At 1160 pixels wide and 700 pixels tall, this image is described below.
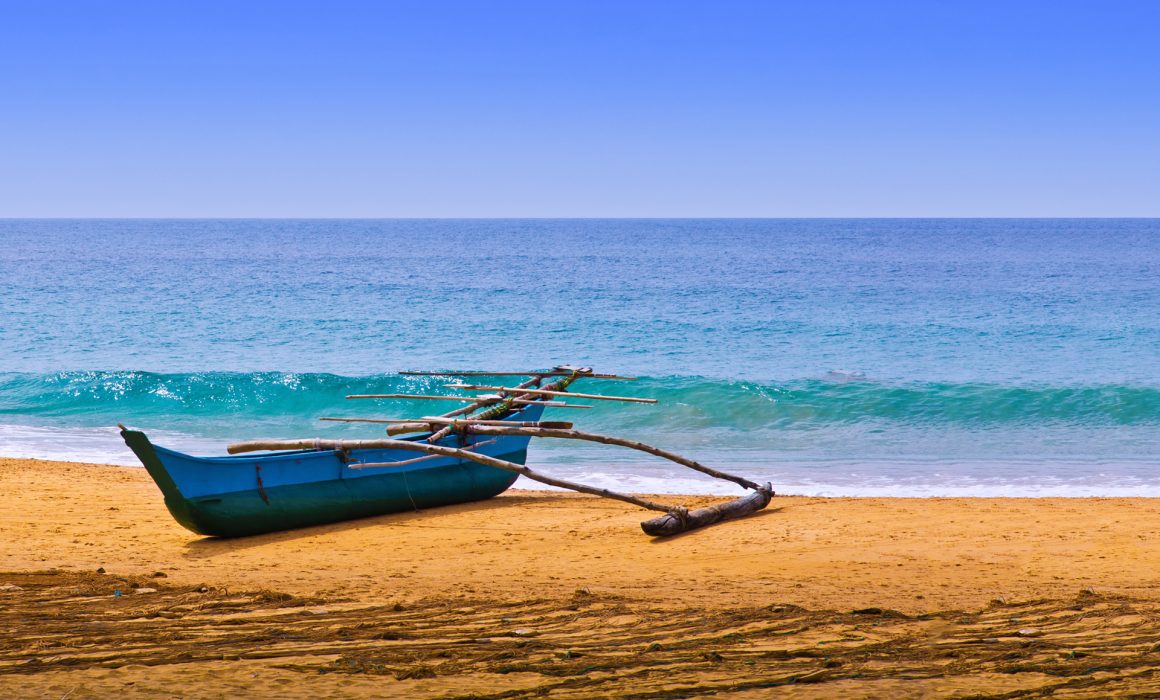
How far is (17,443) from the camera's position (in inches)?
688

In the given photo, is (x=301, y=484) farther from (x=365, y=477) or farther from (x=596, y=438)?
(x=596, y=438)

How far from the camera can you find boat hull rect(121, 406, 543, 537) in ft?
32.2

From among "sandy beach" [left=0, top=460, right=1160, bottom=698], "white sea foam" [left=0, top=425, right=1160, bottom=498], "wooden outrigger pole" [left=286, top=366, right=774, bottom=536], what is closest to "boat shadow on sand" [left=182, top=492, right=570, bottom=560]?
"sandy beach" [left=0, top=460, right=1160, bottom=698]

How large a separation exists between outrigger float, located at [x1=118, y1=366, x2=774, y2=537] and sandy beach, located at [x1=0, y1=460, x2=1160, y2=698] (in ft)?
0.72

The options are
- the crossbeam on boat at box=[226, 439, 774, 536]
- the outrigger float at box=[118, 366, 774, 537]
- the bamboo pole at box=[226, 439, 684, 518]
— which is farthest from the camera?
the bamboo pole at box=[226, 439, 684, 518]

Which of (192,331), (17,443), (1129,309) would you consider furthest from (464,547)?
(1129,309)

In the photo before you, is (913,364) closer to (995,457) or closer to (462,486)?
(995,457)

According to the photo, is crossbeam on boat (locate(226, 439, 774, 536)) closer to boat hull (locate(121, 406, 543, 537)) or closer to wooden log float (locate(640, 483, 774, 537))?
wooden log float (locate(640, 483, 774, 537))

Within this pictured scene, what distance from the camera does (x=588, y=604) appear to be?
7.49m

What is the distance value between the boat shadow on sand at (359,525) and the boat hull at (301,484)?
7 centimetres

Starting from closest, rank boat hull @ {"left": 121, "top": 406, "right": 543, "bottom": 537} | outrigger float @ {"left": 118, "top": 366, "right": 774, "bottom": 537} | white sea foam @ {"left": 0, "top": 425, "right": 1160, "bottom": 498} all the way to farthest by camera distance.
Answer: boat hull @ {"left": 121, "top": 406, "right": 543, "bottom": 537} → outrigger float @ {"left": 118, "top": 366, "right": 774, "bottom": 537} → white sea foam @ {"left": 0, "top": 425, "right": 1160, "bottom": 498}

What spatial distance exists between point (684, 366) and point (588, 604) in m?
18.2

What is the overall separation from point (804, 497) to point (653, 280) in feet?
132

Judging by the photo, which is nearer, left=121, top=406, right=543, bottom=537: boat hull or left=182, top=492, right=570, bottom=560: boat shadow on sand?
left=121, top=406, right=543, bottom=537: boat hull
